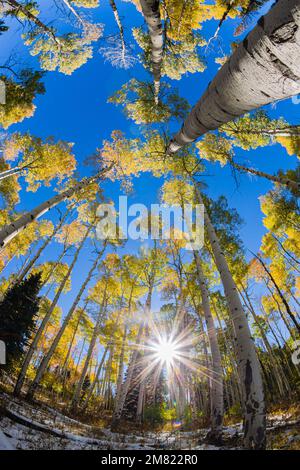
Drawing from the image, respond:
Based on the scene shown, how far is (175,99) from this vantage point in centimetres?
709

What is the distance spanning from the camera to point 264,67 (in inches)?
41.4

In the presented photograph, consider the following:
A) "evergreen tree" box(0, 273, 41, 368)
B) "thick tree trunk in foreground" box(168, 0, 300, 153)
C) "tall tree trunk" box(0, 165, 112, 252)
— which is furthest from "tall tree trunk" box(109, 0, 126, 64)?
"evergreen tree" box(0, 273, 41, 368)

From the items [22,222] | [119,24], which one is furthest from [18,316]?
[119,24]

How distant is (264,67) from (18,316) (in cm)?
1083

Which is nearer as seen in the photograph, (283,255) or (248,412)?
(248,412)

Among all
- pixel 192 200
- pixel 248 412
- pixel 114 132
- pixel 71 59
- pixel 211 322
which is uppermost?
pixel 114 132

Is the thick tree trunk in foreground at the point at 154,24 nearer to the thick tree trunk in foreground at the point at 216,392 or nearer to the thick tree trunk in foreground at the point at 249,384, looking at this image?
the thick tree trunk in foreground at the point at 249,384

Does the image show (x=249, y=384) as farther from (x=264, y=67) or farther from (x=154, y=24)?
(x=154, y=24)

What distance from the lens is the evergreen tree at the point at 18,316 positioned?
28.0 feet

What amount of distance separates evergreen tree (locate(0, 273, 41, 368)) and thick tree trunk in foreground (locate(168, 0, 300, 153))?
385 inches
